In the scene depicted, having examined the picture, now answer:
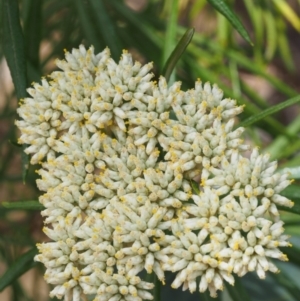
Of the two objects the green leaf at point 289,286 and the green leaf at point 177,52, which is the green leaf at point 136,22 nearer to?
the green leaf at point 177,52

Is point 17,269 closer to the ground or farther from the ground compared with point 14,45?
closer to the ground

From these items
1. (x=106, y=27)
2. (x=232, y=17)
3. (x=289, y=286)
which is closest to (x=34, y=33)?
(x=106, y=27)

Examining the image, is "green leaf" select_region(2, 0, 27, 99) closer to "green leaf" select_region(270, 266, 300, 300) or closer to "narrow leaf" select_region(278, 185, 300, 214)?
"narrow leaf" select_region(278, 185, 300, 214)

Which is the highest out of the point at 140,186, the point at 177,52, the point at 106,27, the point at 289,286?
the point at 106,27

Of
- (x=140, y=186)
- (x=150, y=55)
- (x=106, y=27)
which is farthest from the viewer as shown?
(x=150, y=55)

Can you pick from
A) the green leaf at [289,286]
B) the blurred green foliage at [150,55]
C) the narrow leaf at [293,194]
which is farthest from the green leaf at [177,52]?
the green leaf at [289,286]

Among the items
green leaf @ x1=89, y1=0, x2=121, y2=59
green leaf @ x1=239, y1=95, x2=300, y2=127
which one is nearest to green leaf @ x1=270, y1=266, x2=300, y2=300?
green leaf @ x1=239, y1=95, x2=300, y2=127

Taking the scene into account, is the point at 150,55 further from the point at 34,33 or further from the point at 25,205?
the point at 25,205
